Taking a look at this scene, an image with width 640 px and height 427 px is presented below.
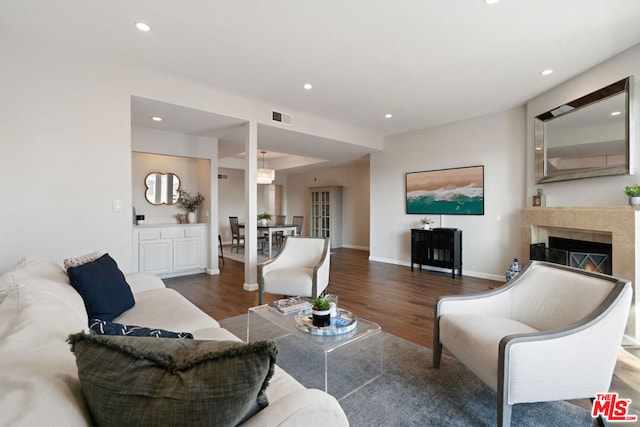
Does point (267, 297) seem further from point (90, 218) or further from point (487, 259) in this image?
point (487, 259)

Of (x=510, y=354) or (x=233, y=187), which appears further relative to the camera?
(x=233, y=187)

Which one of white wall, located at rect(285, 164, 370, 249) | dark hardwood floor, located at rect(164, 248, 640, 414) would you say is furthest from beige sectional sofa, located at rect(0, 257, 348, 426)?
white wall, located at rect(285, 164, 370, 249)

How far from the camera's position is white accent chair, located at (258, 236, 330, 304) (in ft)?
10.5

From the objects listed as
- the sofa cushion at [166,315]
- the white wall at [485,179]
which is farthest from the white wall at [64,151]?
the white wall at [485,179]

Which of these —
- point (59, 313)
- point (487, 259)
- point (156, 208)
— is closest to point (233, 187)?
point (156, 208)

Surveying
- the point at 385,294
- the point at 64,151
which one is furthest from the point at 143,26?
the point at 385,294

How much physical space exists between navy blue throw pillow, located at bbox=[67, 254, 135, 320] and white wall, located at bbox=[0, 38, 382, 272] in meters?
1.23

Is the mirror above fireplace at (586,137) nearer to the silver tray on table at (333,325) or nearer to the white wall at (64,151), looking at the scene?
the silver tray on table at (333,325)

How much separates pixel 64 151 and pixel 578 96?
5.44 metres

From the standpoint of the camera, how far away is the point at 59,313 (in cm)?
110

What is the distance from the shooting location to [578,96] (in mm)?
3451

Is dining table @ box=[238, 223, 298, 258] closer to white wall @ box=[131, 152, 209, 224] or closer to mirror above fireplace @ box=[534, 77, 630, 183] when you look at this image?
white wall @ box=[131, 152, 209, 224]

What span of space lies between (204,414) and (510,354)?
1407 mm

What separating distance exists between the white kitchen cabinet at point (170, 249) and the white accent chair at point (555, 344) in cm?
435
